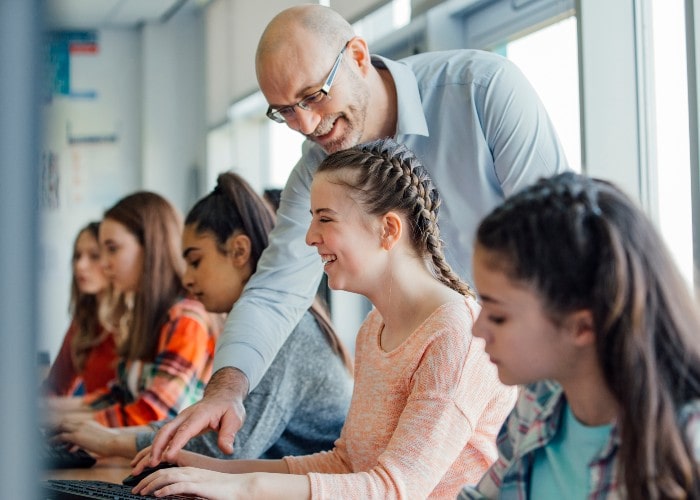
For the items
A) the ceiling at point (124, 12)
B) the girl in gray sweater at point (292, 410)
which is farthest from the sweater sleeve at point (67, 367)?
the ceiling at point (124, 12)

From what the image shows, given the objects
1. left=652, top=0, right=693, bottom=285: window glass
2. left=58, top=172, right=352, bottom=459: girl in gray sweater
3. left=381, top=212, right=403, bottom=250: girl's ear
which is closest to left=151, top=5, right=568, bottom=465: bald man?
left=58, top=172, right=352, bottom=459: girl in gray sweater

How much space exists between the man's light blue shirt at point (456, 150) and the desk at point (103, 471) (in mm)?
252

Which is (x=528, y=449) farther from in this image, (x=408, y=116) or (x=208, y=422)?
(x=408, y=116)

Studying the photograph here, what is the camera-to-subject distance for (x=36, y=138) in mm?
270

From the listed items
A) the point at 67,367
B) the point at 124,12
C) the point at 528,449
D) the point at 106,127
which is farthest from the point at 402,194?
the point at 106,127

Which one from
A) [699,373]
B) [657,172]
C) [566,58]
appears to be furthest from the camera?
[566,58]

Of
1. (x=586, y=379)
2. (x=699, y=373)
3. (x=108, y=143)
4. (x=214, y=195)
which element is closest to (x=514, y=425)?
(x=586, y=379)

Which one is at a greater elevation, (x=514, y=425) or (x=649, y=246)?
(x=649, y=246)

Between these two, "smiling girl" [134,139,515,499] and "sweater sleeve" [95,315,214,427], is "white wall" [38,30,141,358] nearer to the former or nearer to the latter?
"sweater sleeve" [95,315,214,427]

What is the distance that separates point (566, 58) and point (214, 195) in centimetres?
84

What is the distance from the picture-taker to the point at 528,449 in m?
0.87

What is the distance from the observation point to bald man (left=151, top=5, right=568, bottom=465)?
1353mm

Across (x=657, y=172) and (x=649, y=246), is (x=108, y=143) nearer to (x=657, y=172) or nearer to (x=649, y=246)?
(x=657, y=172)

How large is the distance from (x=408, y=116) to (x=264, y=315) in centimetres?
41
